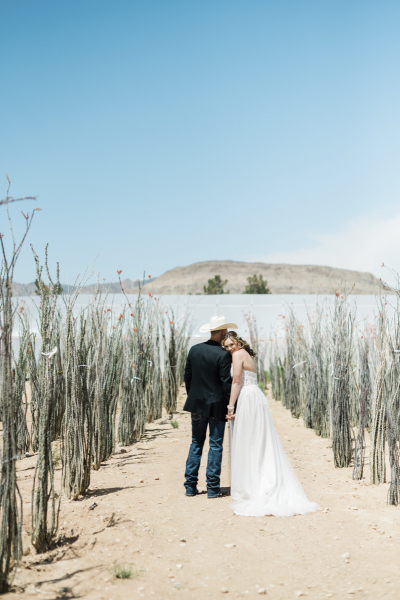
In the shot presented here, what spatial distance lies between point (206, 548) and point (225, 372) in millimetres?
1184

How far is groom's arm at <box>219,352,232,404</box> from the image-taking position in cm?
348

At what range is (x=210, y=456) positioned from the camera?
11.4 feet

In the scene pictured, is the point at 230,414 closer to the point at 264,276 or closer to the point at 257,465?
the point at 257,465

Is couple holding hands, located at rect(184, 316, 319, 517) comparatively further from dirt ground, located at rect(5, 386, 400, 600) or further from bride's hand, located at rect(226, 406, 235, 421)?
dirt ground, located at rect(5, 386, 400, 600)

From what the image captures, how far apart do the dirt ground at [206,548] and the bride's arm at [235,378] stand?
63 cm

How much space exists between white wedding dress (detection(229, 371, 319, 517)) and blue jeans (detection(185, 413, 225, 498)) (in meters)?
0.11

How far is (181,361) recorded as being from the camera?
845cm

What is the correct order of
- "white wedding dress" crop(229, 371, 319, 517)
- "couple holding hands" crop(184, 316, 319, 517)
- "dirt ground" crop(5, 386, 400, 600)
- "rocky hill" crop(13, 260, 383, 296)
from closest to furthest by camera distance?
1. "dirt ground" crop(5, 386, 400, 600)
2. "white wedding dress" crop(229, 371, 319, 517)
3. "couple holding hands" crop(184, 316, 319, 517)
4. "rocky hill" crop(13, 260, 383, 296)

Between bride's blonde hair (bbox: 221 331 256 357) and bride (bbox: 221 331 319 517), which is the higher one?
bride's blonde hair (bbox: 221 331 256 357)

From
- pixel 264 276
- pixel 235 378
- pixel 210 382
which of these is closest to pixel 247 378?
pixel 235 378

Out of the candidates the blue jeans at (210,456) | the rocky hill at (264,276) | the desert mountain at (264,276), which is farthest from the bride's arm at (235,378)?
the desert mountain at (264,276)

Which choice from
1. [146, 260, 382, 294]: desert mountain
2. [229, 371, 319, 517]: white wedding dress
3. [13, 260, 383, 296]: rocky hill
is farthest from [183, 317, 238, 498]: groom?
[146, 260, 382, 294]: desert mountain

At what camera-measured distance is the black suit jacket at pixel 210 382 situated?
136 inches

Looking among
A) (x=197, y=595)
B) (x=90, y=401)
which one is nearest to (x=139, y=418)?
(x=90, y=401)
